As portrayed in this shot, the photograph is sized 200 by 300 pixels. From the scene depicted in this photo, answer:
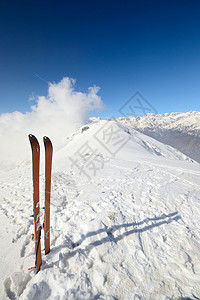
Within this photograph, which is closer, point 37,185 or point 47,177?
point 37,185

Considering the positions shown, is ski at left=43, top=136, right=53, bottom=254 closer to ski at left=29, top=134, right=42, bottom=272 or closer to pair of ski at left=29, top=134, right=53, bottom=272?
pair of ski at left=29, top=134, right=53, bottom=272

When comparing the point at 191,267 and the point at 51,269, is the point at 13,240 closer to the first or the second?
the point at 51,269

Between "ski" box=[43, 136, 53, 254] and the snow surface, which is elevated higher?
"ski" box=[43, 136, 53, 254]

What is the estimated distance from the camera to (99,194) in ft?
24.3

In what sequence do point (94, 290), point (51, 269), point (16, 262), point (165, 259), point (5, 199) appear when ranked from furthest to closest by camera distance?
1. point (5, 199)
2. point (165, 259)
3. point (16, 262)
4. point (51, 269)
5. point (94, 290)

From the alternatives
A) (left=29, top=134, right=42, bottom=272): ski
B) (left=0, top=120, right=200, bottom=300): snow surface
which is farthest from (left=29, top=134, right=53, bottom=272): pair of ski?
(left=0, top=120, right=200, bottom=300): snow surface

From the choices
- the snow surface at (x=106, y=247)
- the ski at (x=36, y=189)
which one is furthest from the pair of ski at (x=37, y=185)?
the snow surface at (x=106, y=247)

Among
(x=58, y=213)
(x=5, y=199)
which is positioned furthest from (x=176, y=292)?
(x=5, y=199)

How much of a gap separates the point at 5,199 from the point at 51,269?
527 centimetres

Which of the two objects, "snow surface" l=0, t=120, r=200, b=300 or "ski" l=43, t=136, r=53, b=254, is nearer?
"snow surface" l=0, t=120, r=200, b=300

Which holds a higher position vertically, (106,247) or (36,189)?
(36,189)

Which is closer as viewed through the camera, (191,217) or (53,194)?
(191,217)

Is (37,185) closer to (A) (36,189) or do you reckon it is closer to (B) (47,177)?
(A) (36,189)

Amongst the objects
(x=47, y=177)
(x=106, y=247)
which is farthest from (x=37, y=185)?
(x=106, y=247)
